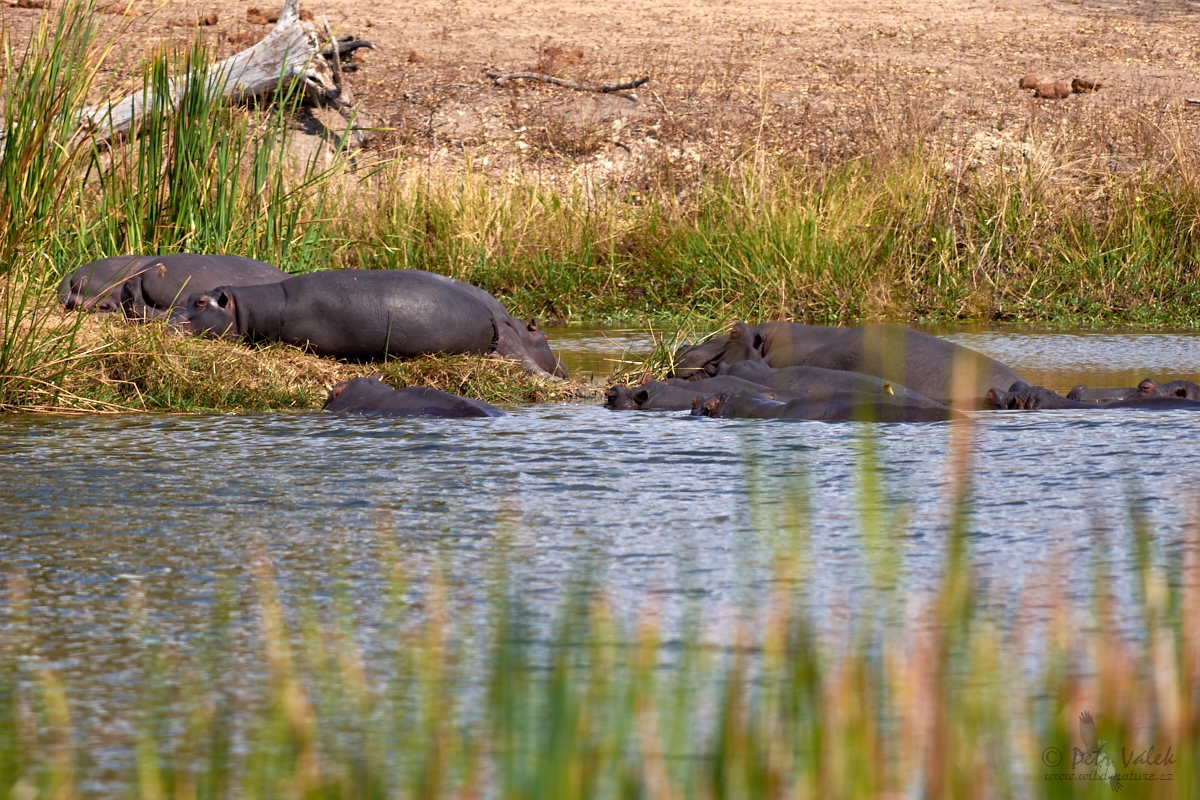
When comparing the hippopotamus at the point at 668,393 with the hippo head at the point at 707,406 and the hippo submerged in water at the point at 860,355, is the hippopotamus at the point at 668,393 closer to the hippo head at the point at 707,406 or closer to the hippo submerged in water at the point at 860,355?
the hippo head at the point at 707,406

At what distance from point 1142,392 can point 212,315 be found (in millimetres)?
4210

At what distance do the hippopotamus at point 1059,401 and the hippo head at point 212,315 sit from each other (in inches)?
139

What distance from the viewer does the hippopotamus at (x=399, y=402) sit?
6316mm

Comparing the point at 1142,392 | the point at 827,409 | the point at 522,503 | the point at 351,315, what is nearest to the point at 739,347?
the point at 827,409

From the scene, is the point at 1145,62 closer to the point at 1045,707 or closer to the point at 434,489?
the point at 434,489

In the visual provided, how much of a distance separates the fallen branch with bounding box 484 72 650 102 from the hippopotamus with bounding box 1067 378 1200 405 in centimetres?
1098

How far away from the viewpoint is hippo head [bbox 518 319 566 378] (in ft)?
26.2

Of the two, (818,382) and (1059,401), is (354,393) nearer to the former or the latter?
(818,382)

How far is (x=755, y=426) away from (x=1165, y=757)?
3769 mm

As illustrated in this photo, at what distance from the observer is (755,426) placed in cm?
582

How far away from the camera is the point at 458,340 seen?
7.83 metres

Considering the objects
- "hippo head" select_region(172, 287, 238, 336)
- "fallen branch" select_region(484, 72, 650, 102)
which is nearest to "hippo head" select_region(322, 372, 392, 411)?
"hippo head" select_region(172, 287, 238, 336)

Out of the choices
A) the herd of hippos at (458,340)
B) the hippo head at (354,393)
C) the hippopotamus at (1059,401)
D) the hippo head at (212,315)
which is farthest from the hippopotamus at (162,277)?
the hippopotamus at (1059,401)

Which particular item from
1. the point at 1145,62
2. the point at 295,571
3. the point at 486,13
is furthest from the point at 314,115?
the point at 295,571
